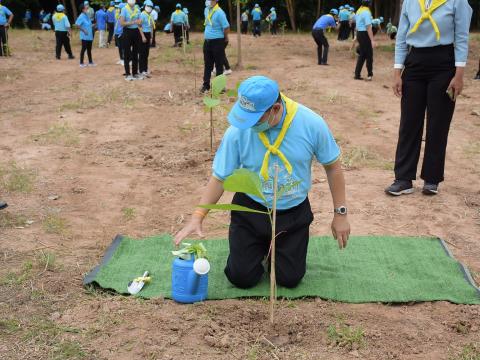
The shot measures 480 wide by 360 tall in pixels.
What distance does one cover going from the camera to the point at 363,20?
10.7m

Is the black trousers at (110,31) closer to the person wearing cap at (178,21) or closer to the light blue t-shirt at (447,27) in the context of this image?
the person wearing cap at (178,21)

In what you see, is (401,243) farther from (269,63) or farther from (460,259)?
(269,63)

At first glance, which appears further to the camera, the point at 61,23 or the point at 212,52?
the point at 61,23

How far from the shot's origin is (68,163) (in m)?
5.84

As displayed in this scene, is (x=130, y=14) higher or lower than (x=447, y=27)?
higher

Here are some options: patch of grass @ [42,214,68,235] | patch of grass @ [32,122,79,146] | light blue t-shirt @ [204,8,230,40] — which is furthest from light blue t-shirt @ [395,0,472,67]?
light blue t-shirt @ [204,8,230,40]

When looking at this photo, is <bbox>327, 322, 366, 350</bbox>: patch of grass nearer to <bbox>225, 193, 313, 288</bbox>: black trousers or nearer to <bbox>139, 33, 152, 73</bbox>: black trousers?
<bbox>225, 193, 313, 288</bbox>: black trousers

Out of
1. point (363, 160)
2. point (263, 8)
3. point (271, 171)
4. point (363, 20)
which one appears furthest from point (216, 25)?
point (263, 8)

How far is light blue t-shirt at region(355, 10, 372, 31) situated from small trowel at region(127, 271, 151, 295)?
859 cm

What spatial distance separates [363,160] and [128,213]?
2.51 m

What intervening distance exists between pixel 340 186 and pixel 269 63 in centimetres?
1138

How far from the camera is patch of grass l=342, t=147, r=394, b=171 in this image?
221 inches

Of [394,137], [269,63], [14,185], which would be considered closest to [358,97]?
[394,137]

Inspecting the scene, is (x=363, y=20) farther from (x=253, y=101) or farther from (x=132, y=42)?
(x=253, y=101)
